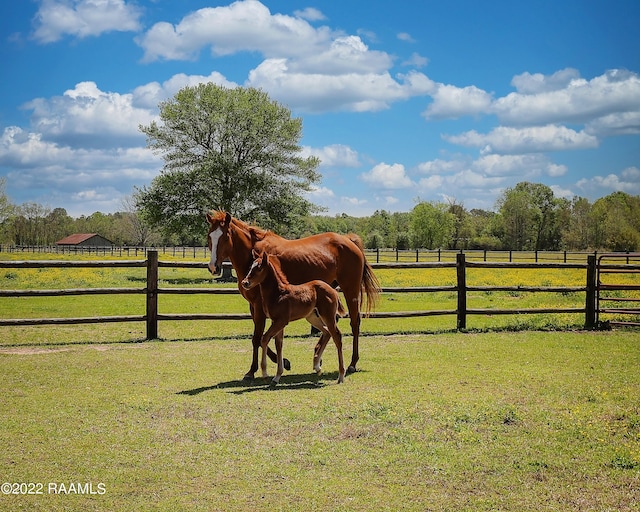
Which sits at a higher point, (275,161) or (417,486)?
(275,161)

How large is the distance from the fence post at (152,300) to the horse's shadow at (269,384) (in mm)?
4593

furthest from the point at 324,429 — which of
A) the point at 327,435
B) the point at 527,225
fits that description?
the point at 527,225

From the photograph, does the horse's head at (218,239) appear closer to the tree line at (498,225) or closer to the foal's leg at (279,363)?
the foal's leg at (279,363)

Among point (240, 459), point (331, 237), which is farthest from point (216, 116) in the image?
point (240, 459)

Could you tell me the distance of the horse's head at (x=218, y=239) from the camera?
858 cm

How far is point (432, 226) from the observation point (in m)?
80.5

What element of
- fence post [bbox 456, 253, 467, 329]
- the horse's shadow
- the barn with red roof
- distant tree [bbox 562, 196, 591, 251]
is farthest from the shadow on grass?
the barn with red roof

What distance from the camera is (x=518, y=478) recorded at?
4.69m

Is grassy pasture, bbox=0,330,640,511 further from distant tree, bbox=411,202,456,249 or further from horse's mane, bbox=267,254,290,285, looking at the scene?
distant tree, bbox=411,202,456,249

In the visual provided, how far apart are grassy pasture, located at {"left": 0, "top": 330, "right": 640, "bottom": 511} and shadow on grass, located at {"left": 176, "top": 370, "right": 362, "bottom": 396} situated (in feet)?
0.14

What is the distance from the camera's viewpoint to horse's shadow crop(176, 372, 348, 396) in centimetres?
765

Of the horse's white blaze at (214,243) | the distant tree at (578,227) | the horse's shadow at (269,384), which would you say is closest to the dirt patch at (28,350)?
the horse's white blaze at (214,243)

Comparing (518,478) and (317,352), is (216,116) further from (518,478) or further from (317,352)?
(518,478)

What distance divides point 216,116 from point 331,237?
2606cm
